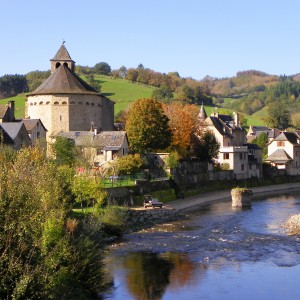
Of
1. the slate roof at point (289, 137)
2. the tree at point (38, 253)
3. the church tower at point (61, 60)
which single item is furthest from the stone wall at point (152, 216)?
the slate roof at point (289, 137)

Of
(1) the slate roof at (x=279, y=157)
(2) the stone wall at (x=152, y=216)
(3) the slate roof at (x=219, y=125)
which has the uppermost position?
(3) the slate roof at (x=219, y=125)

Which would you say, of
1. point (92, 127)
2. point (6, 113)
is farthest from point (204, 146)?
point (6, 113)

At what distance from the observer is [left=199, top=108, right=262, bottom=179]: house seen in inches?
3093

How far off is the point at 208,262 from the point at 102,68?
140830 mm

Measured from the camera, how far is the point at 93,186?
42.9m

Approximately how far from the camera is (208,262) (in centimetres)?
3206

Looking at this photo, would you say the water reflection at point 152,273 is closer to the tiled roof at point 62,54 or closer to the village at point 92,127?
the village at point 92,127

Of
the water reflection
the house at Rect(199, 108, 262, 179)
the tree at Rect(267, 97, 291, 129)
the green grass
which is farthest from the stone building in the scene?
the tree at Rect(267, 97, 291, 129)

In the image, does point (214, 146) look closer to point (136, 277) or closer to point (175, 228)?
point (175, 228)

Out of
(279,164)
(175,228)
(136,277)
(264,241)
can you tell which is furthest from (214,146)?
(136,277)

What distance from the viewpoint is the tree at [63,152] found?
5281cm

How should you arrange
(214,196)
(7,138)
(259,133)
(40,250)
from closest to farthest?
(40,250) → (7,138) → (214,196) → (259,133)

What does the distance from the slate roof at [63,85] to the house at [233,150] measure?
15548mm

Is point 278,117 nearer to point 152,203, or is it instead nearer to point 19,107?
point 19,107
